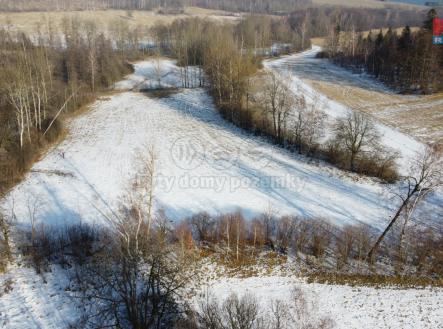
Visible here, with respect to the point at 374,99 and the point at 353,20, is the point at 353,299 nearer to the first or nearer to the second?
the point at 374,99

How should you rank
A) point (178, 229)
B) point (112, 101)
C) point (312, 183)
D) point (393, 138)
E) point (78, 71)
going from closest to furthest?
point (178, 229), point (312, 183), point (393, 138), point (112, 101), point (78, 71)

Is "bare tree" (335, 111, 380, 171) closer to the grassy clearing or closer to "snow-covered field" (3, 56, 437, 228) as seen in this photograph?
"snow-covered field" (3, 56, 437, 228)

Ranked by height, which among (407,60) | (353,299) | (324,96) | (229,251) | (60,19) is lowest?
(353,299)

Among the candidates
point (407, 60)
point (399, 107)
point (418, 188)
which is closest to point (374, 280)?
point (418, 188)

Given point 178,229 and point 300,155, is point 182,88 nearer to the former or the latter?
point 300,155

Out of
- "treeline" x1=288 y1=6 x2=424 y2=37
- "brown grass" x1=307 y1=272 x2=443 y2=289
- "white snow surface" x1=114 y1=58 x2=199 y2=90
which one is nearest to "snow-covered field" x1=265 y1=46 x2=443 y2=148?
"white snow surface" x1=114 y1=58 x2=199 y2=90

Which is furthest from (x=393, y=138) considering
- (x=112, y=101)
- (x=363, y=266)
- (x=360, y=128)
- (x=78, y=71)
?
(x=78, y=71)
